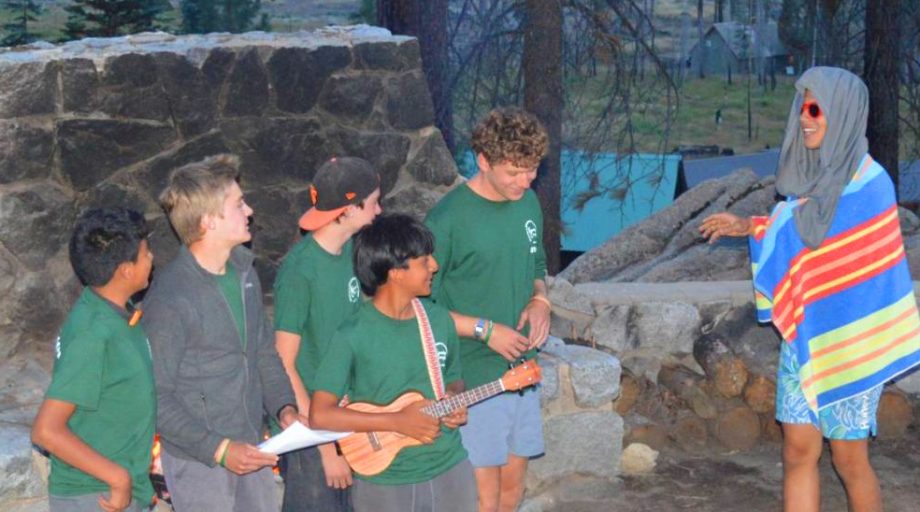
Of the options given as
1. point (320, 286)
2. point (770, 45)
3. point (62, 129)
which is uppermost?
point (62, 129)

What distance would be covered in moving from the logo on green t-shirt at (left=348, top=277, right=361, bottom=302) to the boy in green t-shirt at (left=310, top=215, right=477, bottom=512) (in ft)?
1.10

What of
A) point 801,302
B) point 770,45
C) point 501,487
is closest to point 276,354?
point 501,487

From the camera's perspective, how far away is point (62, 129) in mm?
5277

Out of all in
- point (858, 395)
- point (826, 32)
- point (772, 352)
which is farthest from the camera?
point (826, 32)

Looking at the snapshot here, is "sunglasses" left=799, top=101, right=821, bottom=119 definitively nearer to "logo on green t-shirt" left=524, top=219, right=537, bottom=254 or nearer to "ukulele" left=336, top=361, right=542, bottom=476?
"logo on green t-shirt" left=524, top=219, right=537, bottom=254

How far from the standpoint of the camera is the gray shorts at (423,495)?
13.2 ft

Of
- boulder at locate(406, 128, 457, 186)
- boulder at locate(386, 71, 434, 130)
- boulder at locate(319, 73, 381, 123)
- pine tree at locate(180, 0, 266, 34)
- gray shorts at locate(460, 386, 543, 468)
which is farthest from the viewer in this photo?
pine tree at locate(180, 0, 266, 34)

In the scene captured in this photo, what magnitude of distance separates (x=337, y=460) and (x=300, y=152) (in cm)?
203

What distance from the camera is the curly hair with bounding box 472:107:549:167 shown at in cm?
457

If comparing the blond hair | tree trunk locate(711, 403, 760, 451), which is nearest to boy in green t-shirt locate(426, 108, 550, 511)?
the blond hair

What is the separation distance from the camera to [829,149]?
4.93 m

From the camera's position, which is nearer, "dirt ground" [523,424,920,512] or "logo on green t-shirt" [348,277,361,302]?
"logo on green t-shirt" [348,277,361,302]

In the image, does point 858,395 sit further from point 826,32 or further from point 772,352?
point 826,32

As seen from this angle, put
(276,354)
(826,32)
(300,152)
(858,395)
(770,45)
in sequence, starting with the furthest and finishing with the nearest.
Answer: (770,45) < (826,32) < (300,152) < (858,395) < (276,354)
